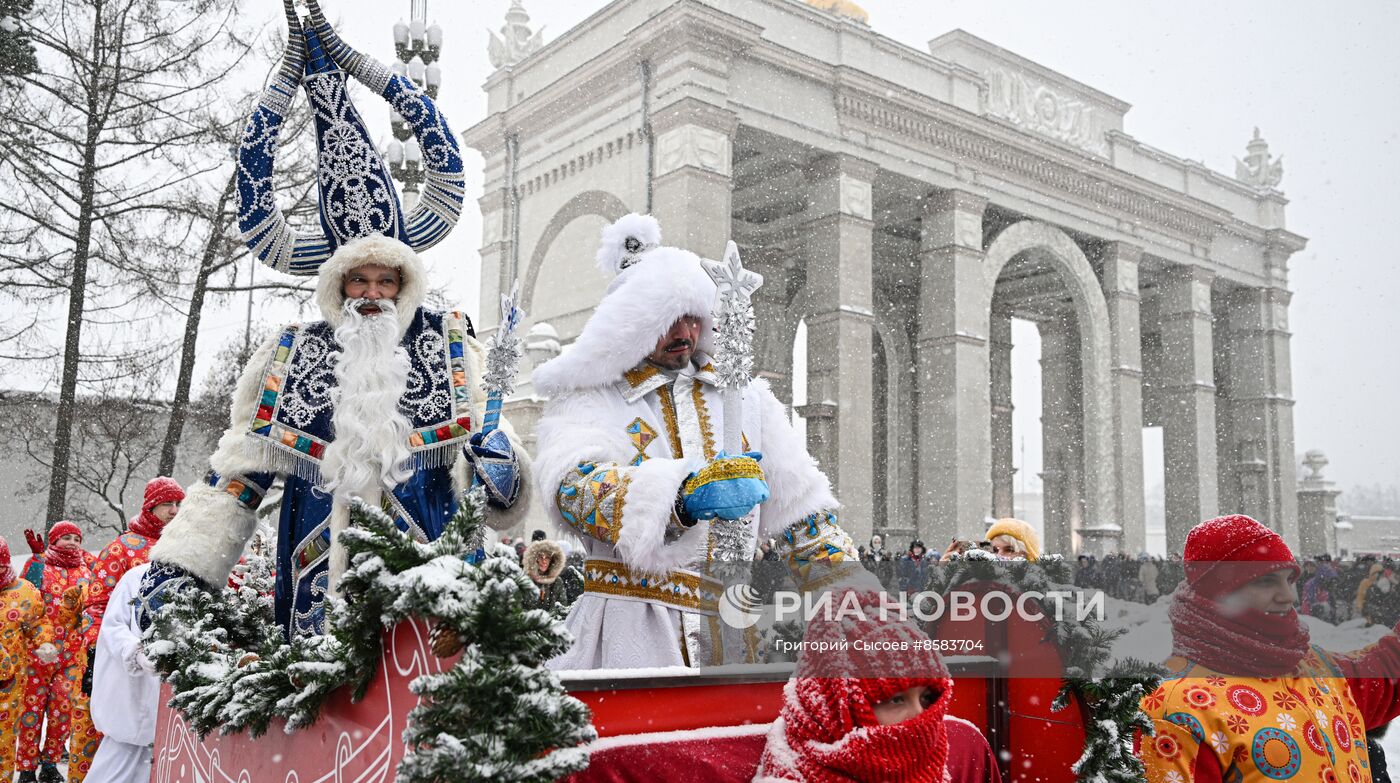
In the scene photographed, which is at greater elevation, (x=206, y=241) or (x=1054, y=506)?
(x=206, y=241)

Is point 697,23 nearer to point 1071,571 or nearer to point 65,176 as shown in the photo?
point 65,176

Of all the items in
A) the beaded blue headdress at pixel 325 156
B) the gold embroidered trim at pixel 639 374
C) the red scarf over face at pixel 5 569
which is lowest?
the red scarf over face at pixel 5 569

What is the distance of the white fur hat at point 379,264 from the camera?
3395 mm

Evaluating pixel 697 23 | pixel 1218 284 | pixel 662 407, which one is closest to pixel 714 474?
pixel 662 407

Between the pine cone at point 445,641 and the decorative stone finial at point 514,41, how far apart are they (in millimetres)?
20843

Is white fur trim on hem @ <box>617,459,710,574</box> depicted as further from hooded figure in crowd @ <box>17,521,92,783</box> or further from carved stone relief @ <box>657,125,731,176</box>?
carved stone relief @ <box>657,125,731,176</box>

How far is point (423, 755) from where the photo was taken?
5.06 ft

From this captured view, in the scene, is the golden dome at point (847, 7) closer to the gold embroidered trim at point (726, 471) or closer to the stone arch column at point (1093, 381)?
the stone arch column at point (1093, 381)

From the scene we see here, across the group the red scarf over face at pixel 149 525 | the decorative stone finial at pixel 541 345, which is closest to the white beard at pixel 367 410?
the red scarf over face at pixel 149 525

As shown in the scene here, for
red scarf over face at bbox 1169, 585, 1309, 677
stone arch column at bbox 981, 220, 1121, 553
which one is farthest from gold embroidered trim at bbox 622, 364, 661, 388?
stone arch column at bbox 981, 220, 1121, 553

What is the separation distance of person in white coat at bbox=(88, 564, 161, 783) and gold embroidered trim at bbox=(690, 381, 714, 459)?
2.71 meters

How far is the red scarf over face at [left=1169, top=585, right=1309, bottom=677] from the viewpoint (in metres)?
2.51

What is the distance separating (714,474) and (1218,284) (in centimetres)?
2936

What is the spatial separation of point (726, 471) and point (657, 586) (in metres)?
0.65
